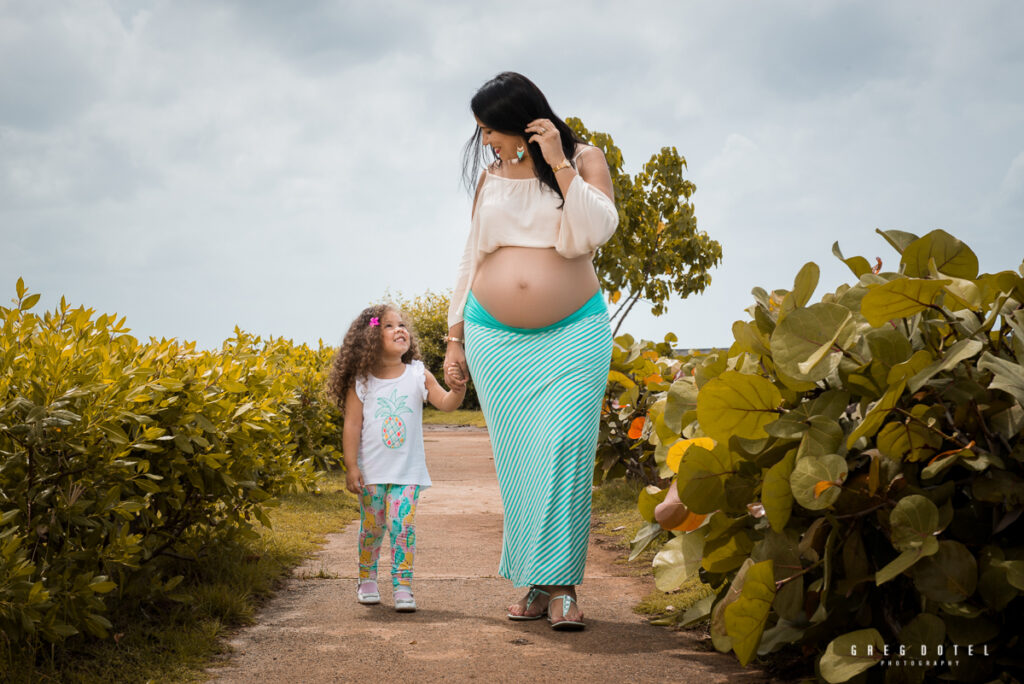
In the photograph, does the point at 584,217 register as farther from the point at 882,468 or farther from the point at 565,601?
the point at 882,468

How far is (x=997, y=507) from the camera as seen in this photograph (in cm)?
192

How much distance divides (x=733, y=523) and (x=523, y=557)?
4.84 feet

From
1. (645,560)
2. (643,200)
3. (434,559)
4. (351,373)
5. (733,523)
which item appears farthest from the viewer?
(643,200)

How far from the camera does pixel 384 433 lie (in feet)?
13.9

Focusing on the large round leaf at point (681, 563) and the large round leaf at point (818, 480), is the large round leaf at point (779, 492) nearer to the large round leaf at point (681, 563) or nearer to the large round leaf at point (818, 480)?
the large round leaf at point (818, 480)

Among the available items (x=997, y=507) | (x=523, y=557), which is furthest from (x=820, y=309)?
(x=523, y=557)

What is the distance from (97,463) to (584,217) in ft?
6.55

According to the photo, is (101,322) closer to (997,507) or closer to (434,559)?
(434,559)

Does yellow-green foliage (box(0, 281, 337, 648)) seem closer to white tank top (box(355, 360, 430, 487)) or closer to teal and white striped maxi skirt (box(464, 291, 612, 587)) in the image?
white tank top (box(355, 360, 430, 487))

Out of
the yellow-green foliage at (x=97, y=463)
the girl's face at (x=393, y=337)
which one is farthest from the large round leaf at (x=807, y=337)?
the girl's face at (x=393, y=337)

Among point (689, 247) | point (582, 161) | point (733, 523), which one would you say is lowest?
point (733, 523)

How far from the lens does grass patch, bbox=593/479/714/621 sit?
366cm

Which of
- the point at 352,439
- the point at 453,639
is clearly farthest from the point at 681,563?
the point at 352,439

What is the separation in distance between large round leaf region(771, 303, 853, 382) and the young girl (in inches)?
89.4
